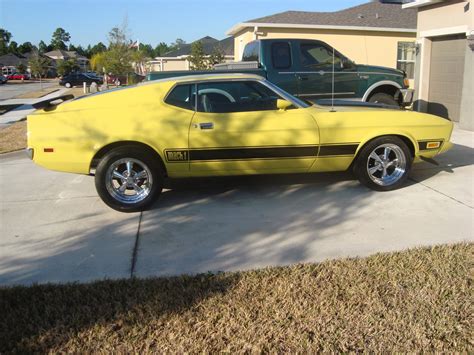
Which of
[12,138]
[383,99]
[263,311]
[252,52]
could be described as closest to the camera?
[263,311]

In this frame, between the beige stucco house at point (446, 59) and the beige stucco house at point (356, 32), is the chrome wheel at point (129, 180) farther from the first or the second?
the beige stucco house at point (356, 32)

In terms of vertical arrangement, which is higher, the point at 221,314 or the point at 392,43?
the point at 392,43

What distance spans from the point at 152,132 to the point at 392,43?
17408 mm

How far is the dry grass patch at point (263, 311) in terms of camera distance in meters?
2.98

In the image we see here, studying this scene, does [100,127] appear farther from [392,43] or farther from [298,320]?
[392,43]

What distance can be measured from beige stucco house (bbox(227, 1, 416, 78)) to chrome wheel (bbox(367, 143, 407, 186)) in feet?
44.8

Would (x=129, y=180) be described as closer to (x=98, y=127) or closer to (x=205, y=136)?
(x=98, y=127)

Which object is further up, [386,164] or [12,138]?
[386,164]

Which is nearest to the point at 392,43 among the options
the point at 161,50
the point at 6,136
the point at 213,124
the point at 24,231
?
the point at 6,136

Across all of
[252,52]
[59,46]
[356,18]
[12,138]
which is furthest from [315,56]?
[59,46]

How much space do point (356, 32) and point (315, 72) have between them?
11228 millimetres

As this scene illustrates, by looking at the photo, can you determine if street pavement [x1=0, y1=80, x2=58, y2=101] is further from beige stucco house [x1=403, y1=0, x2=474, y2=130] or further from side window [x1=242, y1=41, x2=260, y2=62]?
beige stucco house [x1=403, y1=0, x2=474, y2=130]

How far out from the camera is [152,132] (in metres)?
5.36

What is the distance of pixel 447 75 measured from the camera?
12000mm
